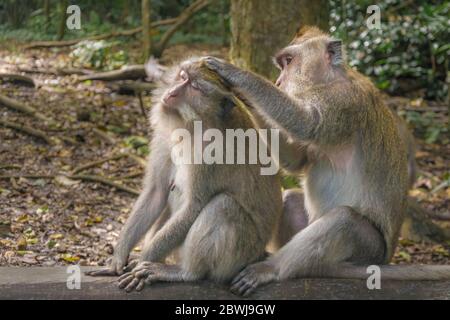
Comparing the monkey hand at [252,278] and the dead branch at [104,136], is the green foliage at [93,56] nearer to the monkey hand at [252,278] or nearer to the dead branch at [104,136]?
the dead branch at [104,136]

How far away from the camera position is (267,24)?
6.50m

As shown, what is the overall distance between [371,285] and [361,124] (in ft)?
3.23

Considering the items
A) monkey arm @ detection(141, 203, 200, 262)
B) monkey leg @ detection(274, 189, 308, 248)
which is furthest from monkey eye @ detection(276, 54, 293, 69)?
monkey arm @ detection(141, 203, 200, 262)

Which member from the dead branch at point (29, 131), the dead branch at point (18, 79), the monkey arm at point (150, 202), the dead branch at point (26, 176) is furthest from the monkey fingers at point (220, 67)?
the dead branch at point (18, 79)

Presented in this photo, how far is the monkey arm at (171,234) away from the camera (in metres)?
4.32

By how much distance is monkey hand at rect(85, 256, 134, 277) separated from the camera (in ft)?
14.7

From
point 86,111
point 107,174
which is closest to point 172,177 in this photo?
point 107,174

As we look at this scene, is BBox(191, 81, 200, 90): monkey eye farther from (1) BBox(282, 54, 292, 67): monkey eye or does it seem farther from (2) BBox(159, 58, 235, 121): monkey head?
(1) BBox(282, 54, 292, 67): monkey eye

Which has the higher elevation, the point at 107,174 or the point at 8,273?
the point at 107,174

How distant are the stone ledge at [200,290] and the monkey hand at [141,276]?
0.13 feet

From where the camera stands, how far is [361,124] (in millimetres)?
4547
